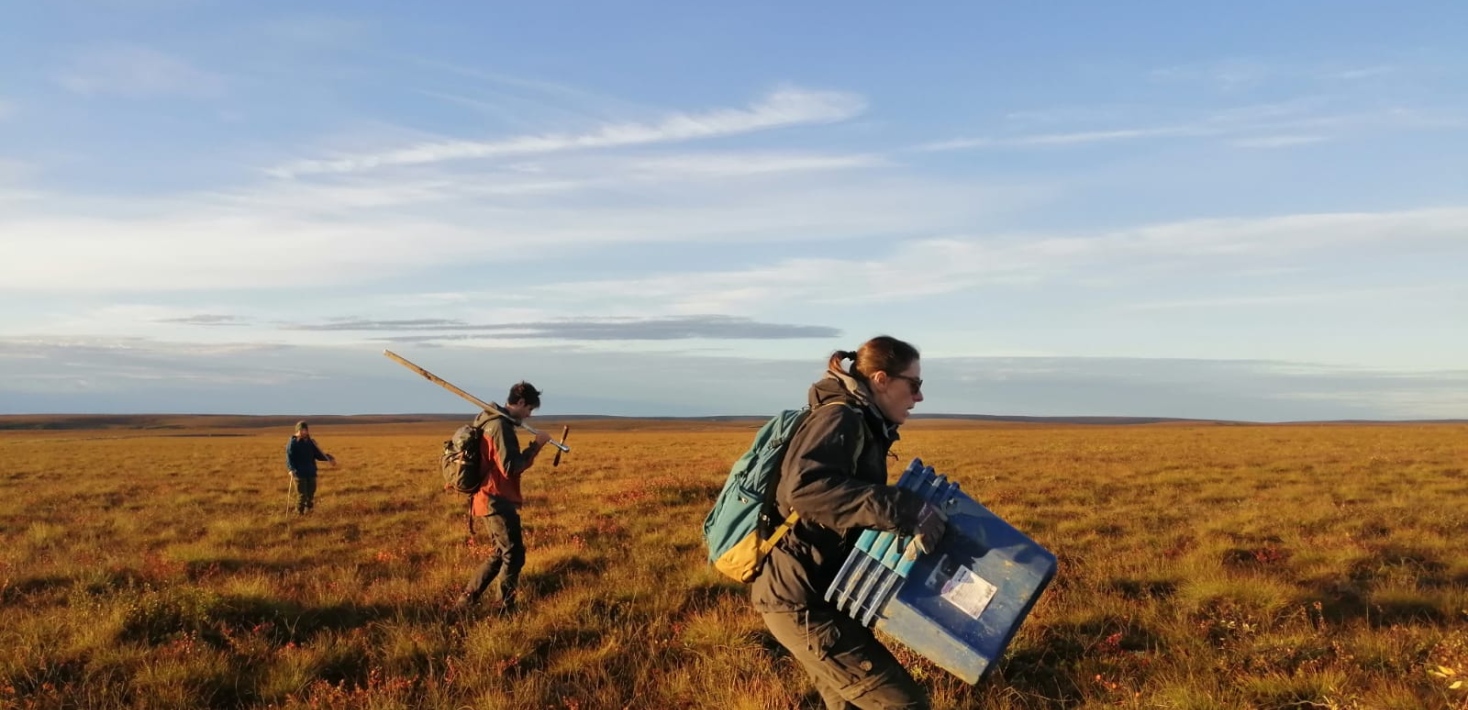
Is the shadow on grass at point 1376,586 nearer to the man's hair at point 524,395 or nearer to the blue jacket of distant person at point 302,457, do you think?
the man's hair at point 524,395

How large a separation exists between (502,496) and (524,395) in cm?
85

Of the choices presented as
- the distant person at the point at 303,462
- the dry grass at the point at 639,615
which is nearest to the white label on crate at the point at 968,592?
the dry grass at the point at 639,615

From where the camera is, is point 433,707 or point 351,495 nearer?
point 433,707

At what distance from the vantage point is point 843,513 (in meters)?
3.29

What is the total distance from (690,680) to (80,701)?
3.63 meters

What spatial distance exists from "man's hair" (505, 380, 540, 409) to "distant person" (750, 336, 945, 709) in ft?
13.8

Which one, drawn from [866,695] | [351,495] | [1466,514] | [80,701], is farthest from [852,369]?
[351,495]

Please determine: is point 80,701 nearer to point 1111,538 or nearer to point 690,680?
point 690,680

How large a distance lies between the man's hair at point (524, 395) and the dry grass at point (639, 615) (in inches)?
66.5

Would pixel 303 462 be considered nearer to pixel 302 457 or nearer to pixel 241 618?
pixel 302 457

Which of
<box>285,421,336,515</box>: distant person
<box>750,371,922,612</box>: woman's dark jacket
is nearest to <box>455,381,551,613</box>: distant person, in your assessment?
<box>750,371,922,612</box>: woman's dark jacket

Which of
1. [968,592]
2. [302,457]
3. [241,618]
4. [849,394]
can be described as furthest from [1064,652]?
[302,457]

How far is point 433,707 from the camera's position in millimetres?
5266

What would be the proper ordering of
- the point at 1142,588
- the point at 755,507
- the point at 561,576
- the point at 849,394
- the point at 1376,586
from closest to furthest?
the point at 849,394 → the point at 755,507 → the point at 1142,588 → the point at 1376,586 → the point at 561,576
